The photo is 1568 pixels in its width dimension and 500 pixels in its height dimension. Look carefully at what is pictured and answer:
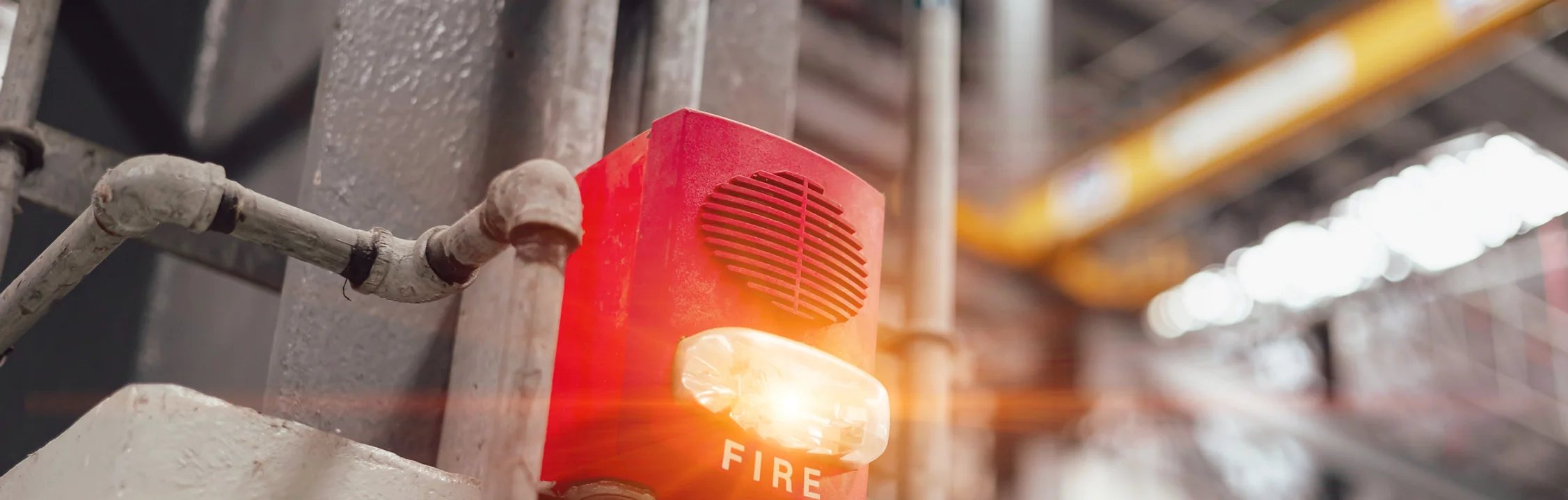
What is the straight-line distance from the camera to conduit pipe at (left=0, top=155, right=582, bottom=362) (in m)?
0.81

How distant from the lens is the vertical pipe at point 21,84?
1.13m

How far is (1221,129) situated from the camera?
4.55 m

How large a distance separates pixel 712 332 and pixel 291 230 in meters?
0.32

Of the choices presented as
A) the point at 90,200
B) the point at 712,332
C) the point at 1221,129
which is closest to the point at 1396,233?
the point at 1221,129

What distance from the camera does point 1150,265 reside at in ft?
20.4

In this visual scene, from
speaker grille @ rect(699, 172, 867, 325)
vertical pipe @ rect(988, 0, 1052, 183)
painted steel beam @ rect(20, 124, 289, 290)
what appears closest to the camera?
speaker grille @ rect(699, 172, 867, 325)

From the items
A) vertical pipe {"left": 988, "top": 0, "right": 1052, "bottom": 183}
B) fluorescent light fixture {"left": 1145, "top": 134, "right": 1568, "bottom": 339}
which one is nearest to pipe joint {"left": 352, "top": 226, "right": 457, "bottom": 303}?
vertical pipe {"left": 988, "top": 0, "right": 1052, "bottom": 183}

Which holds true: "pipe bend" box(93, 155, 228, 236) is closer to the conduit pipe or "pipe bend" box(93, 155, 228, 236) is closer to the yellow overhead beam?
the conduit pipe

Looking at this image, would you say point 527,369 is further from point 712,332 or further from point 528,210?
point 712,332

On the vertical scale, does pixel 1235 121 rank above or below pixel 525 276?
above

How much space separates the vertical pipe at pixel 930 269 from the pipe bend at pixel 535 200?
1258mm

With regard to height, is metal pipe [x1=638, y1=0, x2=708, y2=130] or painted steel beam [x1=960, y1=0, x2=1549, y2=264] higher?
painted steel beam [x1=960, y1=0, x2=1549, y2=264]

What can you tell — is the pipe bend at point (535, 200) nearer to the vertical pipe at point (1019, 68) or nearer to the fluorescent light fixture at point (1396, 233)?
the vertical pipe at point (1019, 68)

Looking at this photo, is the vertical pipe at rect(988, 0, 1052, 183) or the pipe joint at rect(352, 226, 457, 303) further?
the vertical pipe at rect(988, 0, 1052, 183)
